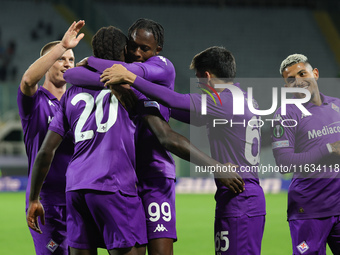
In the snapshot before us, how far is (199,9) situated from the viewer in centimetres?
2603

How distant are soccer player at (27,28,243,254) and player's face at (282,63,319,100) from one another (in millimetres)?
1377

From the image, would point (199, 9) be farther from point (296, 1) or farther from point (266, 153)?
point (266, 153)

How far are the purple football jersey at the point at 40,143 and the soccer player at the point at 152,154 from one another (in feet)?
2.80

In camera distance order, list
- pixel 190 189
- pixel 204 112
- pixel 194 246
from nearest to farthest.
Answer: pixel 204 112, pixel 194 246, pixel 190 189

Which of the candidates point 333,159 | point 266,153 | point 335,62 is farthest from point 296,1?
point 333,159

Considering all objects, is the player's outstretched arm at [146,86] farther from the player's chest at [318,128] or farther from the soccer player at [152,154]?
the player's chest at [318,128]

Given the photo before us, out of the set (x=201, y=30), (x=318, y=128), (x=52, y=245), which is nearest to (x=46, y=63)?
(x=52, y=245)

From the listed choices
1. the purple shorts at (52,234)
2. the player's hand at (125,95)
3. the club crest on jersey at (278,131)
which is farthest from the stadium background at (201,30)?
the player's hand at (125,95)

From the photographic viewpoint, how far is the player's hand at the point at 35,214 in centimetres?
362

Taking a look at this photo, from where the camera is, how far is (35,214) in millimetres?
3654

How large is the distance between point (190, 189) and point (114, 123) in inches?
607

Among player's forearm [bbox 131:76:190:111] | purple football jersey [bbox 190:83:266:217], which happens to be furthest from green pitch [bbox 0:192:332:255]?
player's forearm [bbox 131:76:190:111]

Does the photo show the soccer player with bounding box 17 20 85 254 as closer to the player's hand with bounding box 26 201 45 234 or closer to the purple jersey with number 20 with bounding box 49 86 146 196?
the player's hand with bounding box 26 201 45 234

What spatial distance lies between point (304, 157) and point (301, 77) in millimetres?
709
